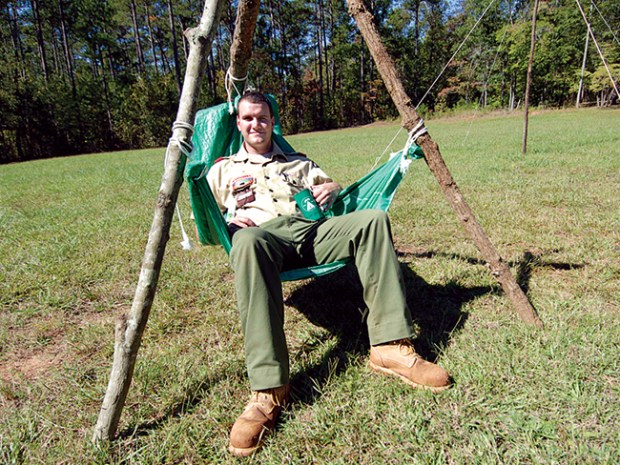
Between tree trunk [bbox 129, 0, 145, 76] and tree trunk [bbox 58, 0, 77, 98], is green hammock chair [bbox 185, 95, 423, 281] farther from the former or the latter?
tree trunk [bbox 129, 0, 145, 76]

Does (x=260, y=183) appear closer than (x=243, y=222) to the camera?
No

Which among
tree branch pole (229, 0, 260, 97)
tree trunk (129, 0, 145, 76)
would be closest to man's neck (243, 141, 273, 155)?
tree branch pole (229, 0, 260, 97)

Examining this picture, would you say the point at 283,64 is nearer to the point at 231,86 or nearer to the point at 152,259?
the point at 231,86

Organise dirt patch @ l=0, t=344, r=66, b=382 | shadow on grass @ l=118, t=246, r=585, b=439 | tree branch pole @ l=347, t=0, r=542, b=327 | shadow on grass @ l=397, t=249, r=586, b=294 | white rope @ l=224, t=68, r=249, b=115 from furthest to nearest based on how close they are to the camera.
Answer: white rope @ l=224, t=68, r=249, b=115
shadow on grass @ l=397, t=249, r=586, b=294
tree branch pole @ l=347, t=0, r=542, b=327
dirt patch @ l=0, t=344, r=66, b=382
shadow on grass @ l=118, t=246, r=585, b=439

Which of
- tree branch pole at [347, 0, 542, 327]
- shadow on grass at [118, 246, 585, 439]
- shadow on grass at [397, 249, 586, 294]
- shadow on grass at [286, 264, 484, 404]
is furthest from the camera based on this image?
shadow on grass at [397, 249, 586, 294]

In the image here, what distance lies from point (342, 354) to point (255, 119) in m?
1.48

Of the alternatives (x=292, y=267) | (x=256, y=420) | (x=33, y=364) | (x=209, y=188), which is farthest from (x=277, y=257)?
(x=33, y=364)

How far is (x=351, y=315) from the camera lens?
246cm

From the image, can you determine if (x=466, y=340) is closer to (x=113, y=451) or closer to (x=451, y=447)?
(x=451, y=447)

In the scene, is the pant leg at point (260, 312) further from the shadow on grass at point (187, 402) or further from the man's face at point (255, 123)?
the man's face at point (255, 123)

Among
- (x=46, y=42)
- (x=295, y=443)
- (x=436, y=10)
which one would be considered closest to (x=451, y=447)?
(x=295, y=443)

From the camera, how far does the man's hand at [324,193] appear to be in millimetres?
2378

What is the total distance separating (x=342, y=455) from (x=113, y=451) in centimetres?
90

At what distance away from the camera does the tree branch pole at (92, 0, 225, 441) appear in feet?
4.96
